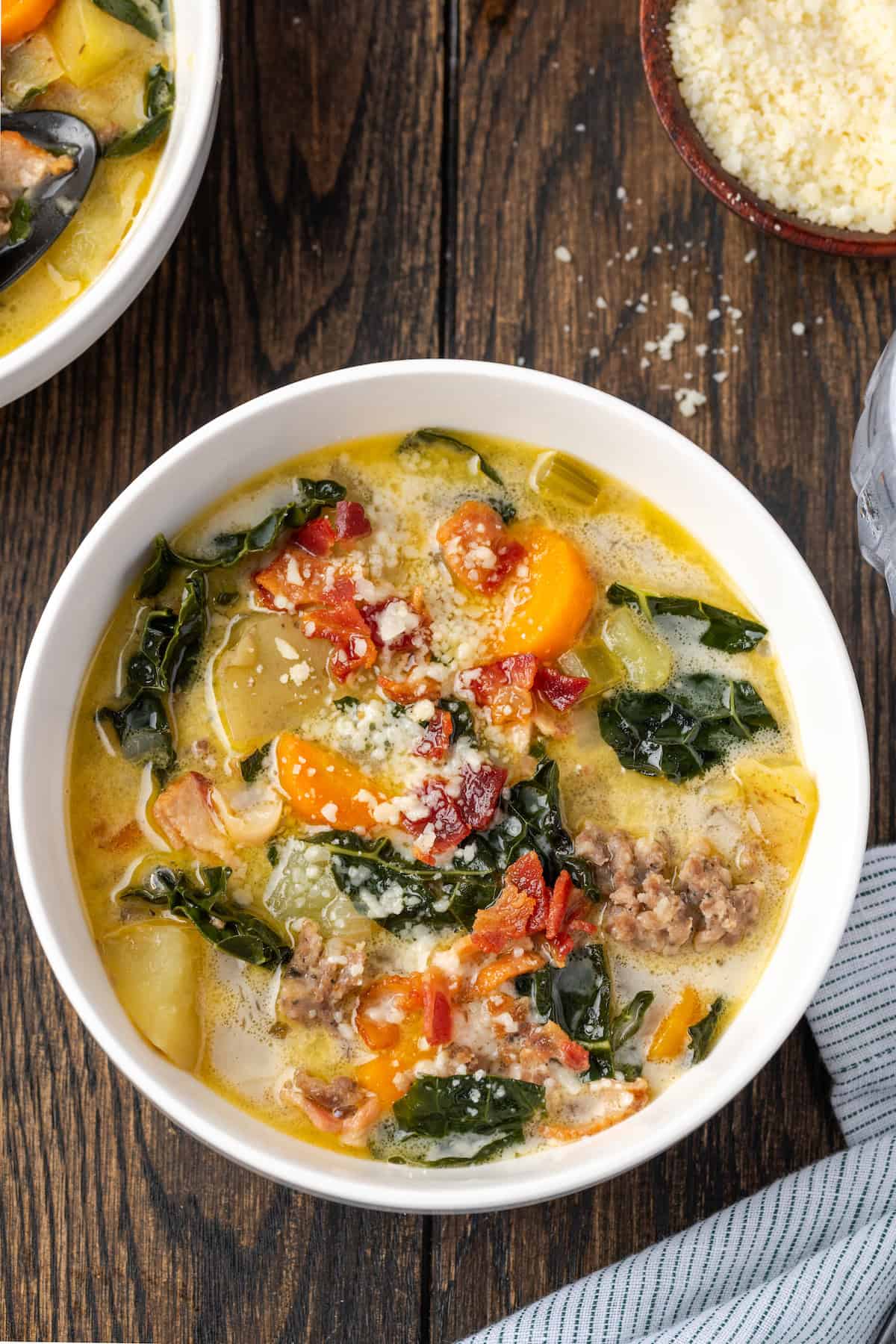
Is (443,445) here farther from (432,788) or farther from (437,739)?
(432,788)

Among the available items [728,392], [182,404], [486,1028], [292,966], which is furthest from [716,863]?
[182,404]

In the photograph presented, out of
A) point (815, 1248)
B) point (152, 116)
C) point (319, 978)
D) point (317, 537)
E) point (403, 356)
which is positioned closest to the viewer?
point (319, 978)

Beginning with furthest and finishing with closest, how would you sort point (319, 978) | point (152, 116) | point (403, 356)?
point (403, 356) → point (152, 116) → point (319, 978)

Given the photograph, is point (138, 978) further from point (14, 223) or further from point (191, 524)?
point (14, 223)

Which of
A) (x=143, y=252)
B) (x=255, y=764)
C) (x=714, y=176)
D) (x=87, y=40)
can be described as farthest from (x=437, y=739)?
(x=87, y=40)

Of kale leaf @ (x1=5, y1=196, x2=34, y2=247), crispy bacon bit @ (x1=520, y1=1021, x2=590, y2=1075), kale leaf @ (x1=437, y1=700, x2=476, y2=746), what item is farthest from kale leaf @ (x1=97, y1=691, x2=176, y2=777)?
kale leaf @ (x1=5, y1=196, x2=34, y2=247)

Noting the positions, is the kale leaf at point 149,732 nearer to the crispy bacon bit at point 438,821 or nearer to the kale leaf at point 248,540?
the kale leaf at point 248,540


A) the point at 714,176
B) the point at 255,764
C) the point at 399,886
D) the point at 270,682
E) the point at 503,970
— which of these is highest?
the point at 714,176
